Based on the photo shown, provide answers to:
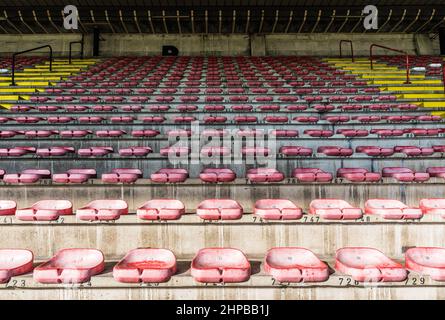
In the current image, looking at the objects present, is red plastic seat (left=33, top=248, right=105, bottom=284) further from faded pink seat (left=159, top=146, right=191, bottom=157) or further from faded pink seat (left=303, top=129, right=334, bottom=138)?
faded pink seat (left=303, top=129, right=334, bottom=138)

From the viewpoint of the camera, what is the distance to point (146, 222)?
3.68 metres

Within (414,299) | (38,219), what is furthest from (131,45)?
(414,299)

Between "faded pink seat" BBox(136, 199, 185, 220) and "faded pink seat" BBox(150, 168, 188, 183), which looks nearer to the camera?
"faded pink seat" BBox(136, 199, 185, 220)

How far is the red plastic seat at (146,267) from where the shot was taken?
9.36 ft

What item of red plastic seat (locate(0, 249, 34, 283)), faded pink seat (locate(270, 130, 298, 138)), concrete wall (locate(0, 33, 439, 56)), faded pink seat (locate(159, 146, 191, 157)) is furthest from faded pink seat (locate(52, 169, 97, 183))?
concrete wall (locate(0, 33, 439, 56))

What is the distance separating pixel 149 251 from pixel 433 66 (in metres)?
12.3

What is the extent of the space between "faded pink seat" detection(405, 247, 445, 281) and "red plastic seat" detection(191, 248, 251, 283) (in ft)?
4.91

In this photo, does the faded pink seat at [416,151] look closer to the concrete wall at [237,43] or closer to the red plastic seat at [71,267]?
the red plastic seat at [71,267]

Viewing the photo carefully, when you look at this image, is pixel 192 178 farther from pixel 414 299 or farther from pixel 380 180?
pixel 414 299

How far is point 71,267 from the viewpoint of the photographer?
9.94ft

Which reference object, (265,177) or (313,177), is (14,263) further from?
(313,177)

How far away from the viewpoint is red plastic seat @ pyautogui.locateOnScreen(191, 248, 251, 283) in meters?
2.84

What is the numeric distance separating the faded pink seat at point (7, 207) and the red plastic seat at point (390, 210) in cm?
421

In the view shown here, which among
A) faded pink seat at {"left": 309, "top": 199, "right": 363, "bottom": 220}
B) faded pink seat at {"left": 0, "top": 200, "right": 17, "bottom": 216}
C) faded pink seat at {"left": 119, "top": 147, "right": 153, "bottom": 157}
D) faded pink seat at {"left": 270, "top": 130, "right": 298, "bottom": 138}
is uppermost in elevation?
faded pink seat at {"left": 270, "top": 130, "right": 298, "bottom": 138}
